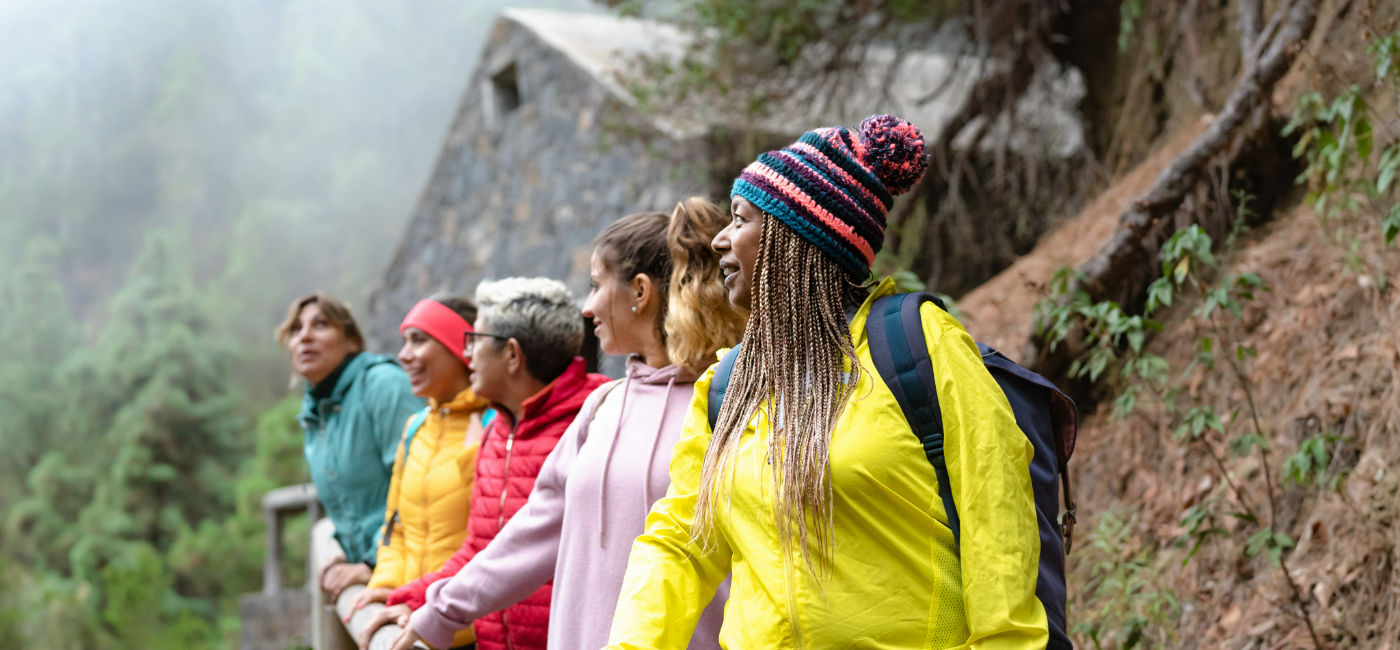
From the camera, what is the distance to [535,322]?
3012 millimetres

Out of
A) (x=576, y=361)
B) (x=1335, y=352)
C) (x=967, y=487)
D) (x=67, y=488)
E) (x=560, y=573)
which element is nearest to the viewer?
(x=967, y=487)

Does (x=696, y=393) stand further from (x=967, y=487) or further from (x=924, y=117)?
(x=924, y=117)

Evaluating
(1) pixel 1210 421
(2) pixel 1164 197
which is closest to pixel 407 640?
(1) pixel 1210 421

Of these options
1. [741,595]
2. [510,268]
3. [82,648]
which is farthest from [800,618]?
[82,648]

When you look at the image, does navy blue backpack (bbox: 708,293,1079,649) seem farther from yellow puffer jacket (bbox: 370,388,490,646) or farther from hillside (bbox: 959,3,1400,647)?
yellow puffer jacket (bbox: 370,388,490,646)

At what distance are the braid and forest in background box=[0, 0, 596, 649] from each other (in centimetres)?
1721

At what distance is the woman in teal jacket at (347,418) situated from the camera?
3.87 meters

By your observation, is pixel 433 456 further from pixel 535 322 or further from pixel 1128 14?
pixel 1128 14

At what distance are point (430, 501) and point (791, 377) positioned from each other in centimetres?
196

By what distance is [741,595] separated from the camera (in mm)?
1589

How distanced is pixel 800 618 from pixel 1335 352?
297cm

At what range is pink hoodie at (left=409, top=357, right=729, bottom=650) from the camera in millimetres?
2246

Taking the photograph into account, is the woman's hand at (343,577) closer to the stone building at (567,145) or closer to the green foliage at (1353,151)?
the green foliage at (1353,151)

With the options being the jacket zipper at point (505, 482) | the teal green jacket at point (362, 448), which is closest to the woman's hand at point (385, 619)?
the jacket zipper at point (505, 482)
